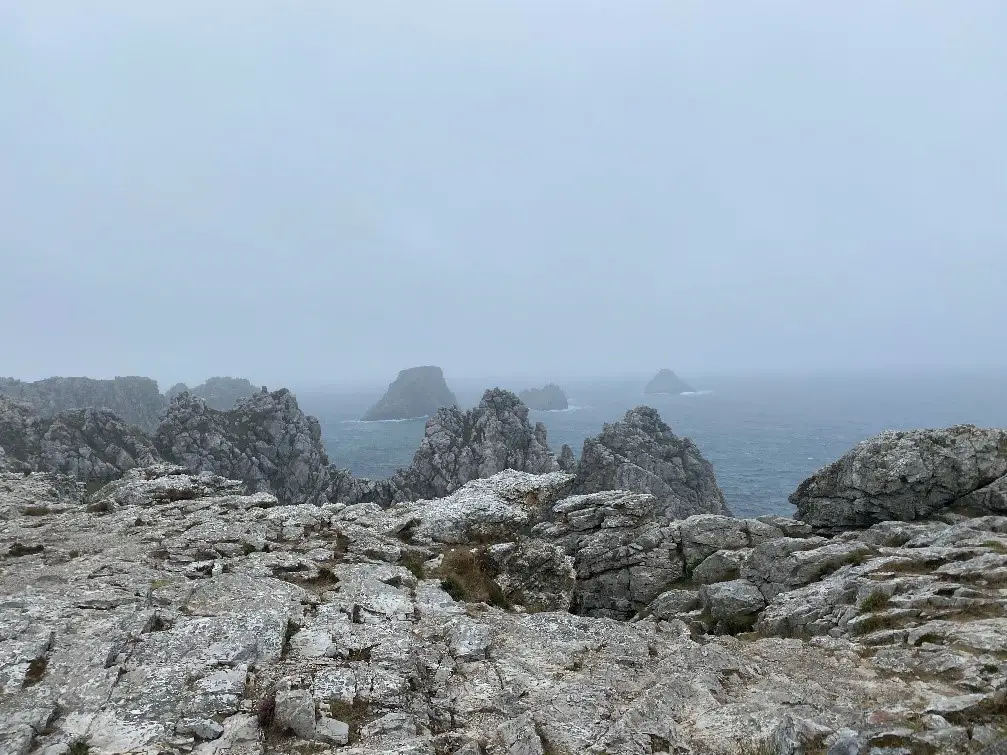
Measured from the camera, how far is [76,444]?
7962 cm

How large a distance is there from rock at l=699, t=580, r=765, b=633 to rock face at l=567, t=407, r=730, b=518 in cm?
4802

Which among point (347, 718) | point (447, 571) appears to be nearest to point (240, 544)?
point (447, 571)

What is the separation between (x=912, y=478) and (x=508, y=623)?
25.4 m

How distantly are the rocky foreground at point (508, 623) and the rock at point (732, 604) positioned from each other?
10cm

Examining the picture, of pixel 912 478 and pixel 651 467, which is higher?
pixel 912 478

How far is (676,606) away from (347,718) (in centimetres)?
1682

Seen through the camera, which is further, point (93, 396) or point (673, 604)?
point (93, 396)

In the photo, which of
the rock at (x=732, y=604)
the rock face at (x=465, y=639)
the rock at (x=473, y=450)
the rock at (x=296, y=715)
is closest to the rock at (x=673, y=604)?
the rock face at (x=465, y=639)

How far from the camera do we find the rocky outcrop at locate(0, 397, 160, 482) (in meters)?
76.0

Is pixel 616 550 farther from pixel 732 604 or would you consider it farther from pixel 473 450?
pixel 473 450

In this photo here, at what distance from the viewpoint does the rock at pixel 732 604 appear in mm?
20594

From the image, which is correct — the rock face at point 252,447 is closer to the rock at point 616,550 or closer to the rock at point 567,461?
the rock at point 567,461

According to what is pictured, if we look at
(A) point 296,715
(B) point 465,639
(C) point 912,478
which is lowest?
(B) point 465,639

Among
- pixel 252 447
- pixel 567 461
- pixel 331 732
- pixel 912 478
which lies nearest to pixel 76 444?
pixel 252 447
